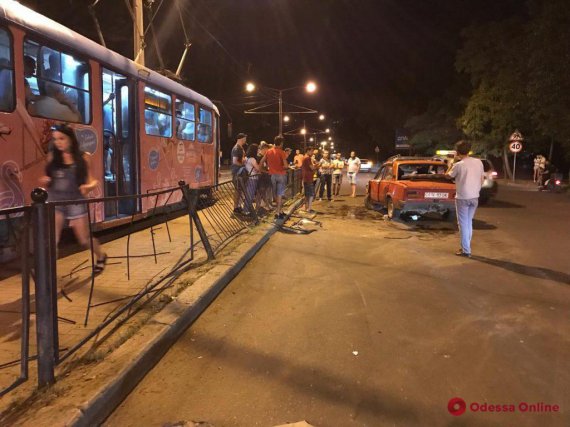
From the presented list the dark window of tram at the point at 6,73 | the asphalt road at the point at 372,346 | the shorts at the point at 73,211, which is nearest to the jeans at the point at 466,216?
the asphalt road at the point at 372,346

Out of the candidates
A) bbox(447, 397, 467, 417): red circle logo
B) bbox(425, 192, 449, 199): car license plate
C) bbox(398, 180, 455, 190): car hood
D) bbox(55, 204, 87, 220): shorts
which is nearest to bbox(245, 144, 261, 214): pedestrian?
bbox(398, 180, 455, 190): car hood

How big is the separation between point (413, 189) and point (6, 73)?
27.1 feet

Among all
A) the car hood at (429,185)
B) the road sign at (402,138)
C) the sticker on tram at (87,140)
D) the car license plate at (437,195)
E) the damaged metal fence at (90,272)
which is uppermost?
the road sign at (402,138)

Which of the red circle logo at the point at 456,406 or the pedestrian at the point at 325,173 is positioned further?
the pedestrian at the point at 325,173

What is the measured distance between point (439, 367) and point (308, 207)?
11.0 m

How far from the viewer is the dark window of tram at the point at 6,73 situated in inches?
241

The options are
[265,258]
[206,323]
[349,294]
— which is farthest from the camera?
[265,258]

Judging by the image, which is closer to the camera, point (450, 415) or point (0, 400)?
point (0, 400)

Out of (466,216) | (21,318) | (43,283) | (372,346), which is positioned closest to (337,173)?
(466,216)

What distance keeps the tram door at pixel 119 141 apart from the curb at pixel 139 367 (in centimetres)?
380

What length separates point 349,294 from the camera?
623cm

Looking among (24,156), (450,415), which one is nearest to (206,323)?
(450,415)

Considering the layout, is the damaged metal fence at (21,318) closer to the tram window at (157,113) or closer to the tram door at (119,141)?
the tram door at (119,141)

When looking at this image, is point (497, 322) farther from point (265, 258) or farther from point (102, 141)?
point (102, 141)
